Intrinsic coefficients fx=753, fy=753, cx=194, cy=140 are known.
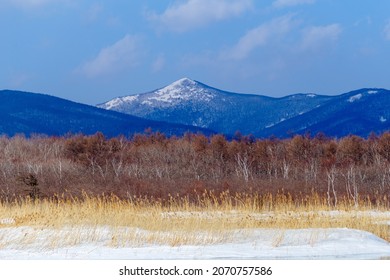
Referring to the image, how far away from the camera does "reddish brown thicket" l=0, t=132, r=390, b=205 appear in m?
34.9

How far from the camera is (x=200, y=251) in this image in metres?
13.4

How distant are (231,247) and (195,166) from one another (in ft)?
128

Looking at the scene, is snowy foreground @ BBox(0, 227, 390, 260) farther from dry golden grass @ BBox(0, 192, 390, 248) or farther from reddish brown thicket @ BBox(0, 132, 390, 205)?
reddish brown thicket @ BBox(0, 132, 390, 205)

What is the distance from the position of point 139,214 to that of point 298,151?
42984 millimetres

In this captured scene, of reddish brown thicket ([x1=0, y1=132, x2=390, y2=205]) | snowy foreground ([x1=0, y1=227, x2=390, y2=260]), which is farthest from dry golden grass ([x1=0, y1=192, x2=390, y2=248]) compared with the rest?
reddish brown thicket ([x1=0, y1=132, x2=390, y2=205])

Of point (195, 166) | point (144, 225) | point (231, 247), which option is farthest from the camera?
point (195, 166)

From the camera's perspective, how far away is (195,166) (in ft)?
175

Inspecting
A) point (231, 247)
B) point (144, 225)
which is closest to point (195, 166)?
point (144, 225)

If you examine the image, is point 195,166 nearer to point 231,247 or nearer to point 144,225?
point 144,225

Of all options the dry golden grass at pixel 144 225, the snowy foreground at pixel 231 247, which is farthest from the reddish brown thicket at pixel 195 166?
the snowy foreground at pixel 231 247

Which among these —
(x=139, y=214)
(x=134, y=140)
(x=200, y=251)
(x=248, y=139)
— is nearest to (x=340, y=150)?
(x=248, y=139)

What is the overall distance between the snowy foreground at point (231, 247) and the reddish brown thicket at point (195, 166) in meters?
14.9

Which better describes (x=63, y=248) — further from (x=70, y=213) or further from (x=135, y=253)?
(x=70, y=213)
